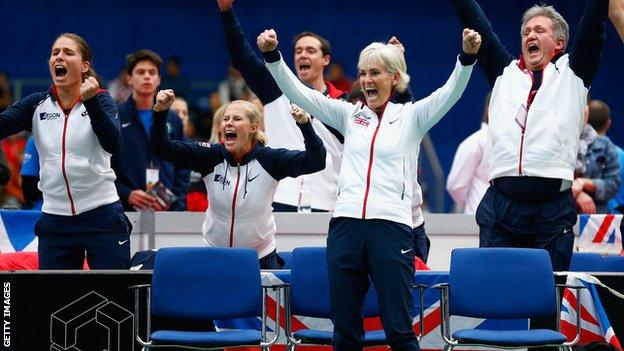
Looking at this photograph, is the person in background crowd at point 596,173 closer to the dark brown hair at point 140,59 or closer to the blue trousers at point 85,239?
the dark brown hair at point 140,59

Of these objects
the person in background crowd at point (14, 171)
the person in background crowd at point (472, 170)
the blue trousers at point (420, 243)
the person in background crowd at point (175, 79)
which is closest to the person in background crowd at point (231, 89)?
the person in background crowd at point (175, 79)

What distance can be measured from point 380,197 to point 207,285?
1.29m

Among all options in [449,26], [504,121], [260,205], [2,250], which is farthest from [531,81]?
[449,26]

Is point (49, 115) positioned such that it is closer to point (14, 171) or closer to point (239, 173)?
point (239, 173)

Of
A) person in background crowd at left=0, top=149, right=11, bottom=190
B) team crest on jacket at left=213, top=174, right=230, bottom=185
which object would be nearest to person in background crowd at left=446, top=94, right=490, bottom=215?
team crest on jacket at left=213, top=174, right=230, bottom=185

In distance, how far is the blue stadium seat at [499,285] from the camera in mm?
6984

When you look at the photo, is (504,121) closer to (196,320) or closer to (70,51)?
(196,320)

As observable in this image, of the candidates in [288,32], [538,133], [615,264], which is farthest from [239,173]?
[288,32]

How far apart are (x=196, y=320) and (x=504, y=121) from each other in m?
2.10

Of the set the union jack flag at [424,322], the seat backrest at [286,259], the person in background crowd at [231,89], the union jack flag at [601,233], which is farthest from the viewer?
the person in background crowd at [231,89]

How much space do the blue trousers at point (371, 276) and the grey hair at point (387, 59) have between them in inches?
32.4

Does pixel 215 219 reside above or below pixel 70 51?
below

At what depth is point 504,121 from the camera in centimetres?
714

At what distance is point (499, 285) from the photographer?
705 centimetres
